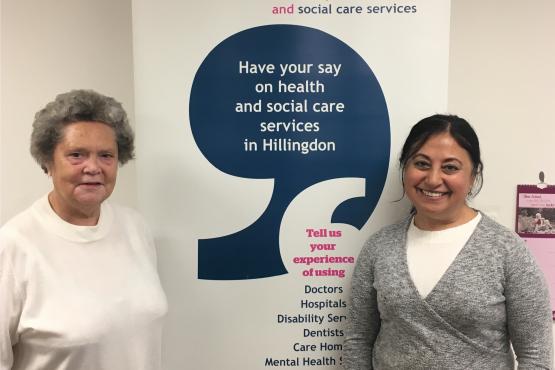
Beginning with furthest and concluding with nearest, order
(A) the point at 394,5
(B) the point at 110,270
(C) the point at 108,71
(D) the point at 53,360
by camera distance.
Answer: (C) the point at 108,71, (A) the point at 394,5, (B) the point at 110,270, (D) the point at 53,360

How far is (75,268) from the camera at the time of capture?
1.10 meters

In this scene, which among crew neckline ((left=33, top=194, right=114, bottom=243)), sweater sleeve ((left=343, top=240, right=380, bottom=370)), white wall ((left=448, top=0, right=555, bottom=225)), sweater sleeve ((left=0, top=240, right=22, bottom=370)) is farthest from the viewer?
white wall ((left=448, top=0, right=555, bottom=225))

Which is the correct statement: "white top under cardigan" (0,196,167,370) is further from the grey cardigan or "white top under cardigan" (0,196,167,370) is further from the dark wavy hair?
the dark wavy hair

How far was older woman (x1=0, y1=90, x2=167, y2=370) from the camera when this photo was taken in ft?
3.40

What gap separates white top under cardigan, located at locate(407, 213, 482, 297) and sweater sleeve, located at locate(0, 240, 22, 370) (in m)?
0.95

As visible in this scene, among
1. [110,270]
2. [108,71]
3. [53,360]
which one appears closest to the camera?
[53,360]

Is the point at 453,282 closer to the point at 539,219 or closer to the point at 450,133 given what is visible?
the point at 450,133

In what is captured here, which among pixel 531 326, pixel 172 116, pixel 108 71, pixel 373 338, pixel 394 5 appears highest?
pixel 394 5

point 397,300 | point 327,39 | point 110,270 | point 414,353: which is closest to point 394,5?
point 327,39

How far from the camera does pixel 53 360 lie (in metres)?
1.06

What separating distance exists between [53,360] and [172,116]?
0.72 m

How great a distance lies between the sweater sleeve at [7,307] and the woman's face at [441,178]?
38.7 inches

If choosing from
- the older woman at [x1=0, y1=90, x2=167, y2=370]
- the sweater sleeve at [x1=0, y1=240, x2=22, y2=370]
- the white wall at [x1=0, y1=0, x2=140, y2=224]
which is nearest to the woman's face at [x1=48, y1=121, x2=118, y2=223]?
the older woman at [x1=0, y1=90, x2=167, y2=370]

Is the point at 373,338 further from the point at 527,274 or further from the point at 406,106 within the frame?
the point at 406,106
